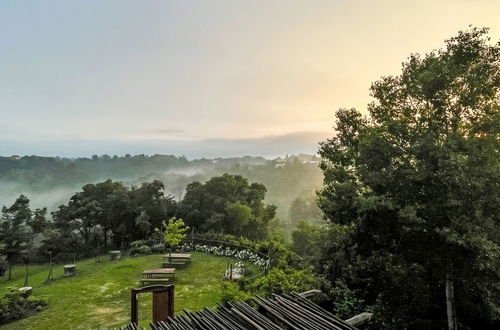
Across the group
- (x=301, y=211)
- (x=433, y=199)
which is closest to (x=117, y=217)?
(x=433, y=199)

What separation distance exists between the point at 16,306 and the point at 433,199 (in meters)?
19.1

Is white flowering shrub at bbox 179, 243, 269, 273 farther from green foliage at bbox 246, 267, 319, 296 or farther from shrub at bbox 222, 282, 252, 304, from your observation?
shrub at bbox 222, 282, 252, 304

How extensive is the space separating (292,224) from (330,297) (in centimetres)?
7148

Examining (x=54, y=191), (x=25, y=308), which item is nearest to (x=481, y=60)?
(x=25, y=308)

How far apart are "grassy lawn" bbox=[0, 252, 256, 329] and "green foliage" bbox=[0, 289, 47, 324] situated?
25.1 inches

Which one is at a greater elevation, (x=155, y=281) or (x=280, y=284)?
(x=280, y=284)

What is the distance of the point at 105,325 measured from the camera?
41.2 ft

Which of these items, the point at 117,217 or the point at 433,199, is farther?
the point at 117,217

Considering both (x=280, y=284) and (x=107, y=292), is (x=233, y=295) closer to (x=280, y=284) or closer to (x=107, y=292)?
(x=280, y=284)

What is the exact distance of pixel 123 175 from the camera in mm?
164125

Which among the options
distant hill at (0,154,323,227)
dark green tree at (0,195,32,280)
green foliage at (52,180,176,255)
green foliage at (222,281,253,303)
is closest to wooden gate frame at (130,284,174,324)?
green foliage at (222,281,253,303)

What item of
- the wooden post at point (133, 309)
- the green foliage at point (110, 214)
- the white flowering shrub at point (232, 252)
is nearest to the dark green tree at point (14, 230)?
the green foliage at point (110, 214)

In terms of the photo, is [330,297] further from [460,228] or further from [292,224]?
[292,224]

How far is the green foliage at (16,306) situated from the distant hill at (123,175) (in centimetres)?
7581
